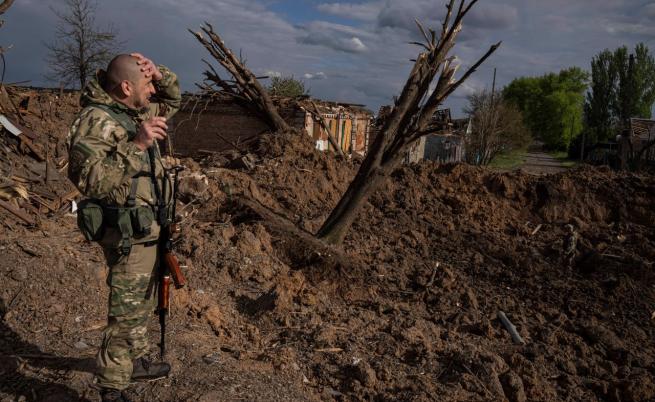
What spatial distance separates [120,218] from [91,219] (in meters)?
0.15

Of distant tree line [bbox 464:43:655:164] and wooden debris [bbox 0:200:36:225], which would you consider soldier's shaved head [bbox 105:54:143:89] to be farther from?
distant tree line [bbox 464:43:655:164]

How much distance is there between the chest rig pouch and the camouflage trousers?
13 centimetres

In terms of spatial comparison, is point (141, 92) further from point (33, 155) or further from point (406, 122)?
point (33, 155)

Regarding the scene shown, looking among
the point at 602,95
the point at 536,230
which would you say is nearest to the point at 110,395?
the point at 536,230

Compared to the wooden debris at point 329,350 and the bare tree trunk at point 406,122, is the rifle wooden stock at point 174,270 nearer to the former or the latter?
the wooden debris at point 329,350

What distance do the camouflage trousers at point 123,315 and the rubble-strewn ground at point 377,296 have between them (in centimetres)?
42

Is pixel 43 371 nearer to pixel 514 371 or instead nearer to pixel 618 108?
pixel 514 371

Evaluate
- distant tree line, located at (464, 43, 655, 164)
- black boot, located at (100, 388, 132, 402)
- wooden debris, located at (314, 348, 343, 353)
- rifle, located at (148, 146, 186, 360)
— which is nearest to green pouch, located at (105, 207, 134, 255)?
rifle, located at (148, 146, 186, 360)

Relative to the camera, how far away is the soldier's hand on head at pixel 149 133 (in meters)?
2.80

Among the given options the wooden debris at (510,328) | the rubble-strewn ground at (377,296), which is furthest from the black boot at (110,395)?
the wooden debris at (510,328)

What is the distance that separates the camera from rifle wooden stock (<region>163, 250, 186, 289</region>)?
10.3ft

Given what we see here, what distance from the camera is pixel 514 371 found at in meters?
4.45

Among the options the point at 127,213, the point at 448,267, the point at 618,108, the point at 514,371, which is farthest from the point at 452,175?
the point at 618,108

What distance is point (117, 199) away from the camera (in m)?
2.97
